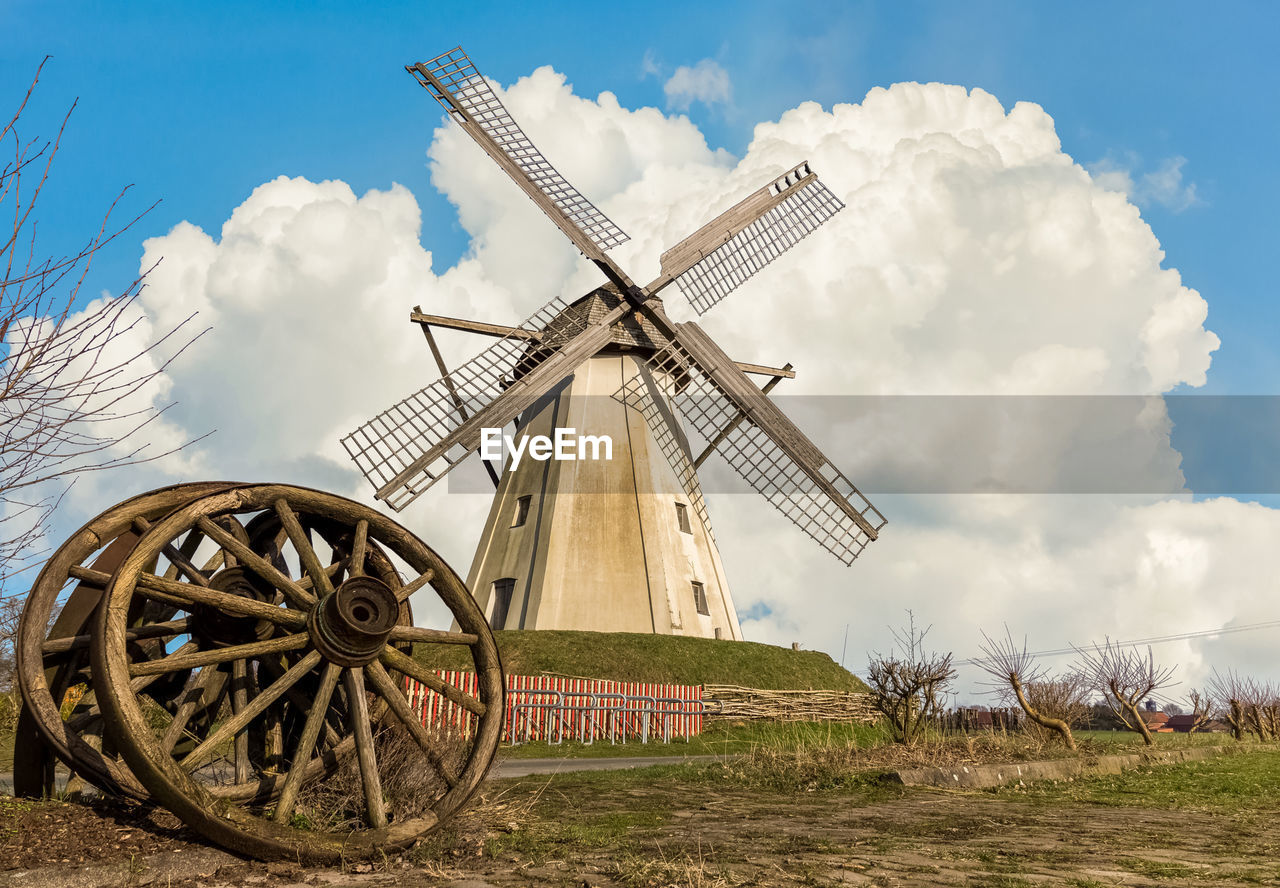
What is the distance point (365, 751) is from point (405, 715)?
296 millimetres

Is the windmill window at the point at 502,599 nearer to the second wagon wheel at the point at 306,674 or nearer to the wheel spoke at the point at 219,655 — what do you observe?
the second wagon wheel at the point at 306,674

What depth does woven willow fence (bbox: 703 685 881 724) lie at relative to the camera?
72.3 feet

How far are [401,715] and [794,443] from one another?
756 inches

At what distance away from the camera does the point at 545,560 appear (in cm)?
2303

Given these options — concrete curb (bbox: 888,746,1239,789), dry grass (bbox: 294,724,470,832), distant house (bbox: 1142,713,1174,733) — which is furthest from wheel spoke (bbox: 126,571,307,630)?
distant house (bbox: 1142,713,1174,733)

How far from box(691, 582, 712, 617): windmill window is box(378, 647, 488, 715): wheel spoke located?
18.9m

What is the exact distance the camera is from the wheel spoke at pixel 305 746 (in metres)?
4.96

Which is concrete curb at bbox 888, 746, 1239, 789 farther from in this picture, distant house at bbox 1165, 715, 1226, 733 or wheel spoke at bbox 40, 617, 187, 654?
distant house at bbox 1165, 715, 1226, 733

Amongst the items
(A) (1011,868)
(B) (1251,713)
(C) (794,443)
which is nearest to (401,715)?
(A) (1011,868)

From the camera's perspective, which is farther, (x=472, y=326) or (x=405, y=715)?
(x=472, y=326)

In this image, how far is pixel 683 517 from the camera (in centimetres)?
2481

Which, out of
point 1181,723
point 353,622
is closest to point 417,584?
point 353,622

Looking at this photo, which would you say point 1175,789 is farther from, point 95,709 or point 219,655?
point 95,709

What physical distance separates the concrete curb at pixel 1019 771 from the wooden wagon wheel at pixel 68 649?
7.43 m
